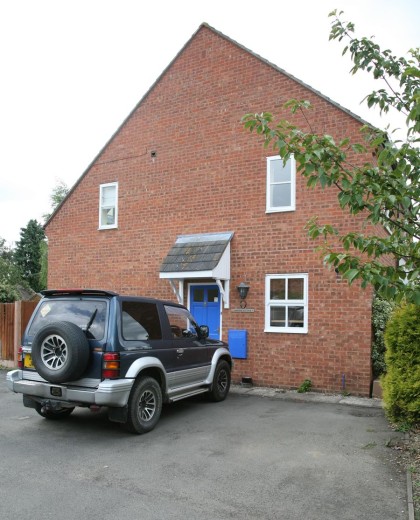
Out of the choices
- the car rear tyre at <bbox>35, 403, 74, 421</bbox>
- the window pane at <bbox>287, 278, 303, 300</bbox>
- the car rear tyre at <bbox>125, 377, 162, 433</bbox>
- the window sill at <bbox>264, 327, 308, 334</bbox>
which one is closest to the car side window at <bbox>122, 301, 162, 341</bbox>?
the car rear tyre at <bbox>125, 377, 162, 433</bbox>

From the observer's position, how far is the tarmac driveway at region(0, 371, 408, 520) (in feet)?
14.4

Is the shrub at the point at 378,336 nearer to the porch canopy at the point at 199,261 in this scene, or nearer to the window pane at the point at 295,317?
the window pane at the point at 295,317

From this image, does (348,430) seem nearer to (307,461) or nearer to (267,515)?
(307,461)

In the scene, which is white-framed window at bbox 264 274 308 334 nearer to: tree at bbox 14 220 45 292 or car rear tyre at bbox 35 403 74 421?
car rear tyre at bbox 35 403 74 421

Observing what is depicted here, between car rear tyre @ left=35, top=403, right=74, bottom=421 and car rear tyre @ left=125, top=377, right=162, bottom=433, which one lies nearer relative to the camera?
car rear tyre @ left=125, top=377, right=162, bottom=433

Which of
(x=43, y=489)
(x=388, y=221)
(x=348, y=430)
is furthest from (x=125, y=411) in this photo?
(x=388, y=221)

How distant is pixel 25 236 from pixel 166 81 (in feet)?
143

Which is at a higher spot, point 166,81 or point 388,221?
point 166,81

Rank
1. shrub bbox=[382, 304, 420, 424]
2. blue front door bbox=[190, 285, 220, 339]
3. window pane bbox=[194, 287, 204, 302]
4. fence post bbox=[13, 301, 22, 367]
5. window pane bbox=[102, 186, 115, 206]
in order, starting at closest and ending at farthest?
shrub bbox=[382, 304, 420, 424] → blue front door bbox=[190, 285, 220, 339] → window pane bbox=[194, 287, 204, 302] → fence post bbox=[13, 301, 22, 367] → window pane bbox=[102, 186, 115, 206]

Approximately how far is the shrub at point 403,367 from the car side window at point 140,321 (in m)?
3.63

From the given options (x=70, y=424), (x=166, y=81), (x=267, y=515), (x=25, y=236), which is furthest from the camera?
(x=25, y=236)

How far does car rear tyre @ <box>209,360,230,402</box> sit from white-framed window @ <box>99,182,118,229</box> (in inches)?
242

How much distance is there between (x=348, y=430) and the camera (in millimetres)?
7301

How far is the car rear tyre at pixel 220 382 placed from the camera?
29.7 feet
